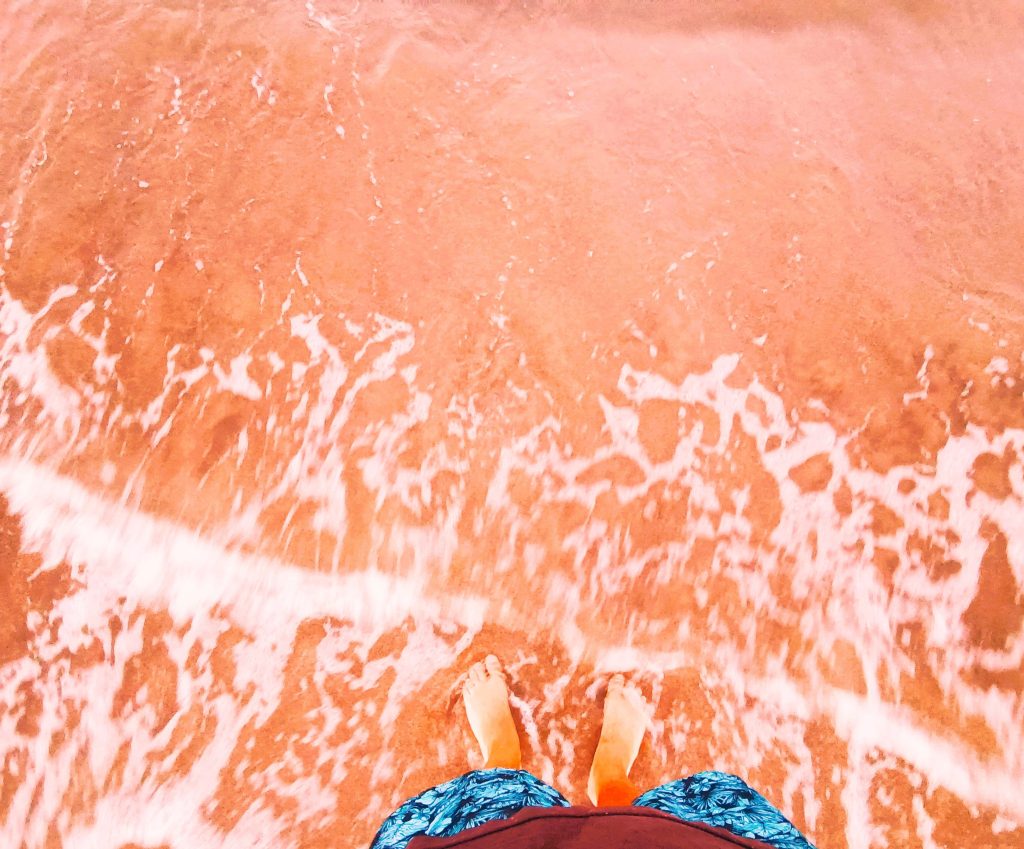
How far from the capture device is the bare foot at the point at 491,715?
7.88 feet

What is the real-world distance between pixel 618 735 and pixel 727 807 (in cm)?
70

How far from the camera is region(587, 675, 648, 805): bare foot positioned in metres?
2.40

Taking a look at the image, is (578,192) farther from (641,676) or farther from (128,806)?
(128,806)

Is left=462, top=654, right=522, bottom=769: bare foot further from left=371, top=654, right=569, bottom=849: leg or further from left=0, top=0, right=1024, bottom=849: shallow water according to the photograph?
left=371, top=654, right=569, bottom=849: leg

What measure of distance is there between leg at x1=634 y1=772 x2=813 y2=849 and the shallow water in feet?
2.13

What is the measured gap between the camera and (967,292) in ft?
8.61

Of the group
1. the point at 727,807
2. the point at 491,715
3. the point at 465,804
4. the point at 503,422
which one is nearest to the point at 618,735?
the point at 491,715

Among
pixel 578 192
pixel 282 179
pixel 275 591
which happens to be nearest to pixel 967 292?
pixel 578 192

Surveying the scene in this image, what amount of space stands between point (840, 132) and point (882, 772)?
102 inches

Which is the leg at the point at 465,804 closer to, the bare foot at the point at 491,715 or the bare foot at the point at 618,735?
the bare foot at the point at 491,715

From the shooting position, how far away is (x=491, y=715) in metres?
2.47

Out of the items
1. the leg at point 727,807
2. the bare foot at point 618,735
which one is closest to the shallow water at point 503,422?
the bare foot at point 618,735

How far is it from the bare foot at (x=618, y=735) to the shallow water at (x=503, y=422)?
0.09m

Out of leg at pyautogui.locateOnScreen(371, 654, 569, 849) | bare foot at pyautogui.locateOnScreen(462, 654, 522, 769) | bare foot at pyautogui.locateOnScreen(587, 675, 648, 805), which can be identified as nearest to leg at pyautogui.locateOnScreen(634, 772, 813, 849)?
leg at pyautogui.locateOnScreen(371, 654, 569, 849)
